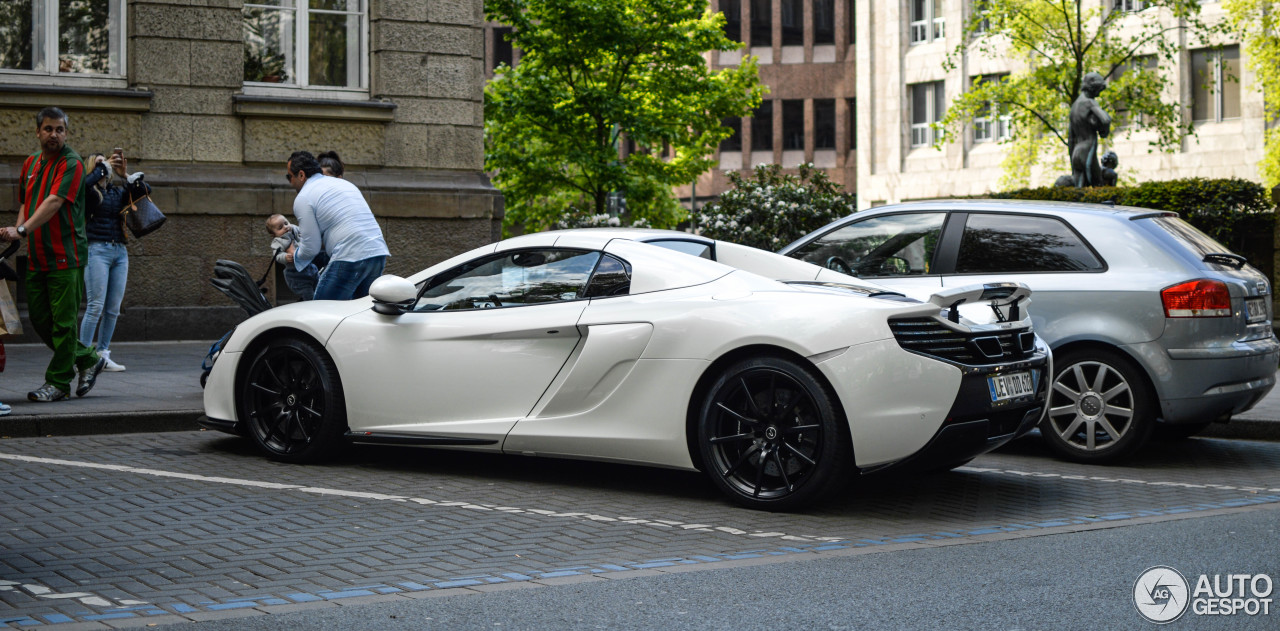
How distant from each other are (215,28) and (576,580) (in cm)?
1157

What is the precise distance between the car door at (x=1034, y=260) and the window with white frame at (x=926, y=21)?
45.2 metres

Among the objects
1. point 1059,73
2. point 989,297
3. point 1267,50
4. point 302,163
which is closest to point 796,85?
point 1267,50

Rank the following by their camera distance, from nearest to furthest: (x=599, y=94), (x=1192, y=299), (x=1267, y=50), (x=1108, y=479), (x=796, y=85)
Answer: (x=1108, y=479) < (x=1192, y=299) < (x=599, y=94) < (x=1267, y=50) < (x=796, y=85)

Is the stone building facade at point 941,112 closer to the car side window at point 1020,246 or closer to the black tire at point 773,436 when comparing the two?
the car side window at point 1020,246

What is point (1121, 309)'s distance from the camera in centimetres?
807

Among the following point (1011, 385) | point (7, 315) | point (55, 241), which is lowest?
point (1011, 385)

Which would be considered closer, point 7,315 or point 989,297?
point 989,297

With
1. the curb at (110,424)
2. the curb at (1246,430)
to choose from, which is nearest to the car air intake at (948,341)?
the curb at (110,424)

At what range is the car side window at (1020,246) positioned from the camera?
839 cm

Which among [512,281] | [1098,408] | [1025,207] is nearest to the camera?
[512,281]

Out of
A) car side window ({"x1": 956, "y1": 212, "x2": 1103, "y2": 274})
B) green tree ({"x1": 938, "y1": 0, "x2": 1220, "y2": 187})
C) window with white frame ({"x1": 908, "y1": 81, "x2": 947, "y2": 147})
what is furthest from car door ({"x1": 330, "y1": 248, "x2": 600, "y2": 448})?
window with white frame ({"x1": 908, "y1": 81, "x2": 947, "y2": 147})

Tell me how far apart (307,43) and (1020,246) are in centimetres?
968

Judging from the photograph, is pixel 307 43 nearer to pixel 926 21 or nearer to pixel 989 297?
pixel 989 297

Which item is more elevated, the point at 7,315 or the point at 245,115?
the point at 245,115
